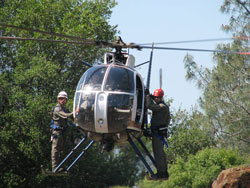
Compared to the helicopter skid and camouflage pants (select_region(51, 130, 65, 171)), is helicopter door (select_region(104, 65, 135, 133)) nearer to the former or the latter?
the helicopter skid

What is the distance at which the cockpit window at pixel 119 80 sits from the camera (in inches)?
420

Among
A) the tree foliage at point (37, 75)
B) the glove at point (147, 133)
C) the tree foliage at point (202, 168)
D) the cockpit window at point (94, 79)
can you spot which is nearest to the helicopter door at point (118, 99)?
the cockpit window at point (94, 79)

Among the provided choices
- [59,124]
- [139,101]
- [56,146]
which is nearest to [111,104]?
[139,101]

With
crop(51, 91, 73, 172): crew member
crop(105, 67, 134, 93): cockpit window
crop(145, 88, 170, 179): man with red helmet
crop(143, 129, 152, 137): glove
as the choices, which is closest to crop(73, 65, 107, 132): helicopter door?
crop(105, 67, 134, 93): cockpit window

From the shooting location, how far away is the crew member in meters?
12.0

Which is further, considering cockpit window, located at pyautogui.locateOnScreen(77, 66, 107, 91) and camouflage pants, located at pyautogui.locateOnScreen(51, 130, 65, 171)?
camouflage pants, located at pyautogui.locateOnScreen(51, 130, 65, 171)

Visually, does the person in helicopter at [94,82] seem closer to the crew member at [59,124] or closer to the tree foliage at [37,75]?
the crew member at [59,124]

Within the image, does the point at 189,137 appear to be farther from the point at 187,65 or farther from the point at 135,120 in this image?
the point at 135,120

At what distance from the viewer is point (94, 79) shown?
10852mm

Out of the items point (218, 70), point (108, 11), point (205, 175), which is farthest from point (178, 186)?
point (108, 11)

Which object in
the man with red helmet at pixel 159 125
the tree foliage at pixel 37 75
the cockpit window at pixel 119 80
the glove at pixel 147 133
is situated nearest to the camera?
the cockpit window at pixel 119 80

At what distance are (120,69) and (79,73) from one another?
2005cm

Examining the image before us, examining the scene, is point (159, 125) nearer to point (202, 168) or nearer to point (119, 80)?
point (119, 80)

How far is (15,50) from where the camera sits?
31.7 metres
